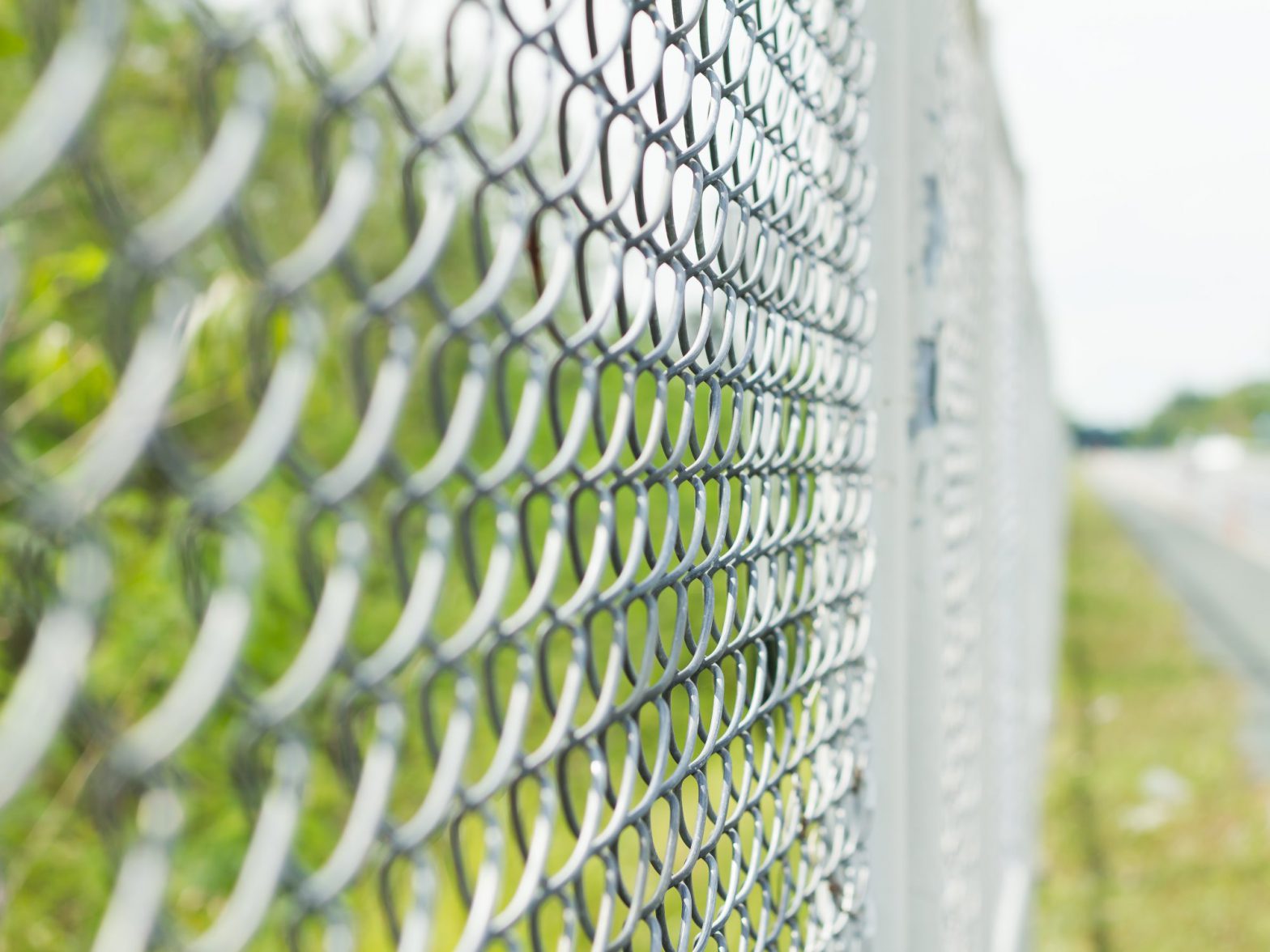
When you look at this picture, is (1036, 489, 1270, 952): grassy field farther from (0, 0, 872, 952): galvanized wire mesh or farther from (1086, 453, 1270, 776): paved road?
(0, 0, 872, 952): galvanized wire mesh

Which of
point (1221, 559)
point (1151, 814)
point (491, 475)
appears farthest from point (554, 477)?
point (1221, 559)

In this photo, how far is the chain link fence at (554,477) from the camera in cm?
40

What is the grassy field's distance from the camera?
3721mm

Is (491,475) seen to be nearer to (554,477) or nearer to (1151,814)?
(554,477)

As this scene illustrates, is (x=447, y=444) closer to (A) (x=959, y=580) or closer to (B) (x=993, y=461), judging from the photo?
(A) (x=959, y=580)

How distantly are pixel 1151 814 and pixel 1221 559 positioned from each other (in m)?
10.6

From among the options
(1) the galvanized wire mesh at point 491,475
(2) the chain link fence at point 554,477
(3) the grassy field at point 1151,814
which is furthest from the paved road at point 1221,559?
(1) the galvanized wire mesh at point 491,475

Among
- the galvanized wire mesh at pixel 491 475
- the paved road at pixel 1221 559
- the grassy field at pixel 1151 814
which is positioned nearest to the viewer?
the galvanized wire mesh at pixel 491 475

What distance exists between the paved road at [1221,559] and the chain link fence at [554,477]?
4.71 meters

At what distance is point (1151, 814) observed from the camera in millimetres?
4688

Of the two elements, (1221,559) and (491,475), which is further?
(1221,559)

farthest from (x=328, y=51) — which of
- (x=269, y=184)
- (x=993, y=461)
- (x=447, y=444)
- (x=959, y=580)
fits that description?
(x=447, y=444)

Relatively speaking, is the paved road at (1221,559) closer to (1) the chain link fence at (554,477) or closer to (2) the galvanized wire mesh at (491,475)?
(1) the chain link fence at (554,477)

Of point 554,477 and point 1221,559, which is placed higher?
point 554,477
